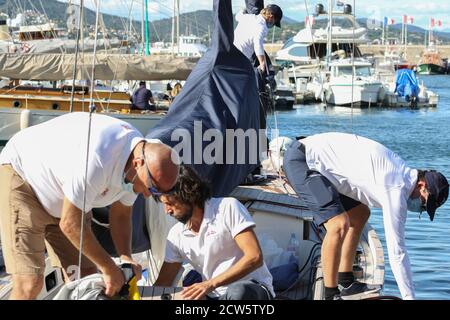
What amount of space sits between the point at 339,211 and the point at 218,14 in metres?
3.56

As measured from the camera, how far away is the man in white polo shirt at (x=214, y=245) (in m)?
4.81

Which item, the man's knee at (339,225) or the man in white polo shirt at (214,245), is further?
the man's knee at (339,225)

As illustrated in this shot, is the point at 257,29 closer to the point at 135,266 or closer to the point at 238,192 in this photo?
the point at 238,192

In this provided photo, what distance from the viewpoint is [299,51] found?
66.6 m

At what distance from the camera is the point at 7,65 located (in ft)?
64.2

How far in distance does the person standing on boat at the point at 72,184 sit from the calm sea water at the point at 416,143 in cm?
297

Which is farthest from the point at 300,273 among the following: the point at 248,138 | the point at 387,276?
the point at 387,276

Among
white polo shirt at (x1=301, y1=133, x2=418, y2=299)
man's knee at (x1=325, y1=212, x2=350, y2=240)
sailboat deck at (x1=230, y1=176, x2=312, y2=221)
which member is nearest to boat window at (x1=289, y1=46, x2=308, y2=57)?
sailboat deck at (x1=230, y1=176, x2=312, y2=221)

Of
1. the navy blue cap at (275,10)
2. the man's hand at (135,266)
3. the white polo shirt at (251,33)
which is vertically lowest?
the man's hand at (135,266)

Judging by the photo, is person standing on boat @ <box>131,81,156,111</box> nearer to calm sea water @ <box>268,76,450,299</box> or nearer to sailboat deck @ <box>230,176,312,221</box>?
calm sea water @ <box>268,76,450,299</box>

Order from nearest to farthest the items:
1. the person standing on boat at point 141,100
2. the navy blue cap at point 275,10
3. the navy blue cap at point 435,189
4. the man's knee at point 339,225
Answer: the navy blue cap at point 435,189 < the man's knee at point 339,225 < the navy blue cap at point 275,10 < the person standing on boat at point 141,100

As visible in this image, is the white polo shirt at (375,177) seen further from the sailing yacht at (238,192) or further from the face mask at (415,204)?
the sailing yacht at (238,192)

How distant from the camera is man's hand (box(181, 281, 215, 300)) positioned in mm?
4730

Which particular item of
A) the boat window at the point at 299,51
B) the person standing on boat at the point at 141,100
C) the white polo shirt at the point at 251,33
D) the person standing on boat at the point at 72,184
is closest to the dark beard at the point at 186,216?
the person standing on boat at the point at 72,184
